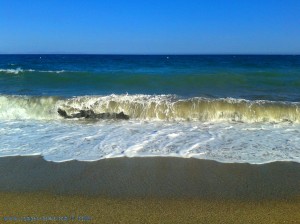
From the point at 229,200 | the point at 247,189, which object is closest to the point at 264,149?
the point at 247,189

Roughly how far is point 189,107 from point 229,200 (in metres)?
5.82

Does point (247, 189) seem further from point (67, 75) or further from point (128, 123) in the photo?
point (67, 75)

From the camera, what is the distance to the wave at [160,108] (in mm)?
8883

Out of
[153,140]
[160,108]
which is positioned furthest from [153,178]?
[160,108]

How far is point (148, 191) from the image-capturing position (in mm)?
3973

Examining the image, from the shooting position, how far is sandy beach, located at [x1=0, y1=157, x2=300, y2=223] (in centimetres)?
334

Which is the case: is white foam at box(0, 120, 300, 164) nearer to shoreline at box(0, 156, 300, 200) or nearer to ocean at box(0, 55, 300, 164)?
ocean at box(0, 55, 300, 164)

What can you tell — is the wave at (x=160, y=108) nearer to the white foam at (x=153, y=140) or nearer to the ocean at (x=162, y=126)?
the ocean at (x=162, y=126)

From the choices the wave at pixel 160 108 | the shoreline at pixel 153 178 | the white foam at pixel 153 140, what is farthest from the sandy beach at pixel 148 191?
the wave at pixel 160 108

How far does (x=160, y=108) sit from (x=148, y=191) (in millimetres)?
5513

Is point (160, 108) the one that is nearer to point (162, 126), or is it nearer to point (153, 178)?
point (162, 126)

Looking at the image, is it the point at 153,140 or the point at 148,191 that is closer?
the point at 148,191

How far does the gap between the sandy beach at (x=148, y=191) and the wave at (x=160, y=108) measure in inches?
159

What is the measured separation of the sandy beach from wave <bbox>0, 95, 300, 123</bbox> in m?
4.04
